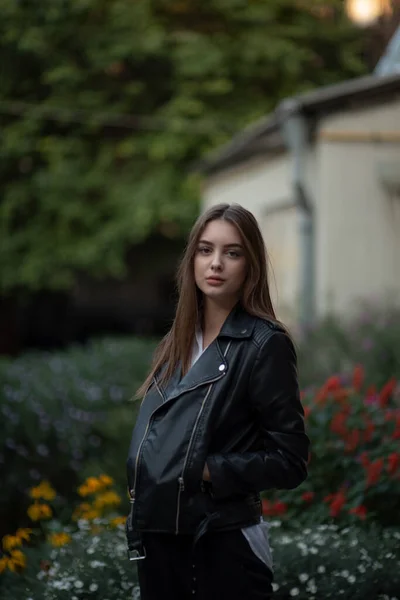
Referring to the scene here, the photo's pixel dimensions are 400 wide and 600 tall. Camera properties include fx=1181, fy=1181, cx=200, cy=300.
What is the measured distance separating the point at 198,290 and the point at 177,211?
14.6m

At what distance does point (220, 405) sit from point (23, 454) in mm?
4447

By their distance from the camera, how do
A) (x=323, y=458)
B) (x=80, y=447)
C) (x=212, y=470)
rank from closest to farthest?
(x=212, y=470) < (x=323, y=458) < (x=80, y=447)

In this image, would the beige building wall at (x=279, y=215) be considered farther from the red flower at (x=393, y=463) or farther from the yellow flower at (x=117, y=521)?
the yellow flower at (x=117, y=521)

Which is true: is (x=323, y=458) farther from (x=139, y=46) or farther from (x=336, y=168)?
(x=139, y=46)

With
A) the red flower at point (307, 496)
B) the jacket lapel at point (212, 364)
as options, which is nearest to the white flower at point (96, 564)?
the red flower at point (307, 496)

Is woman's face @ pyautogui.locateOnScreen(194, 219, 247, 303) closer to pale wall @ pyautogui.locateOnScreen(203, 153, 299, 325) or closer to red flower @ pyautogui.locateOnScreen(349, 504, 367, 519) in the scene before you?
→ red flower @ pyautogui.locateOnScreen(349, 504, 367, 519)

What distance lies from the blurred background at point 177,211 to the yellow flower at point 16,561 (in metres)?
0.01

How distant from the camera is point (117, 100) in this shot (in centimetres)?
1994

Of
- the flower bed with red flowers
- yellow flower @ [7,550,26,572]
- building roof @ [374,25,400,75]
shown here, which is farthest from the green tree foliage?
yellow flower @ [7,550,26,572]

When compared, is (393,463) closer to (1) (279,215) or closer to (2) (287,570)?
(2) (287,570)

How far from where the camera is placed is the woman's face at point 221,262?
11.2 feet

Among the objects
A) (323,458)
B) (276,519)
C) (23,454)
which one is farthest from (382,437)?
(23,454)

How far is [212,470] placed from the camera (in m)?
3.22

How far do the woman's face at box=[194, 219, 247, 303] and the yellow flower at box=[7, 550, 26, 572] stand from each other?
2.10m
